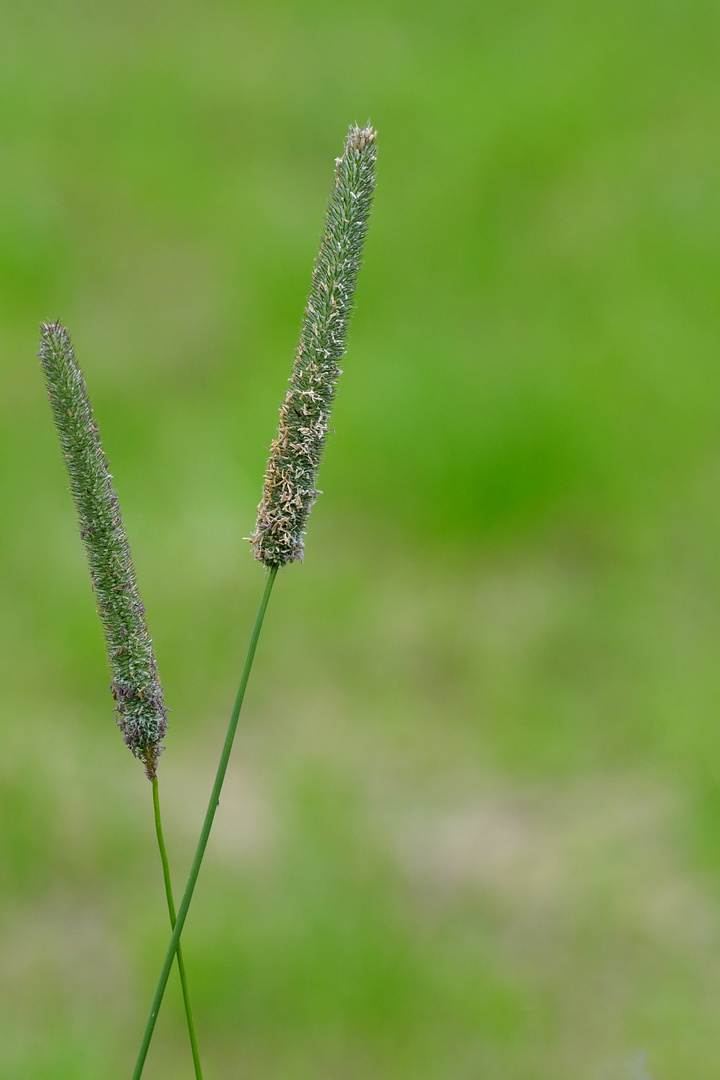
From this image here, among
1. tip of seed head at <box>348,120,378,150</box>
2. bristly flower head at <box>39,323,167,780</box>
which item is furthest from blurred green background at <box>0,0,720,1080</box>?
tip of seed head at <box>348,120,378,150</box>

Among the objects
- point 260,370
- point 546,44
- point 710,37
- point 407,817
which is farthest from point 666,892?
point 710,37

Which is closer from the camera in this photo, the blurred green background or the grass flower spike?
the grass flower spike

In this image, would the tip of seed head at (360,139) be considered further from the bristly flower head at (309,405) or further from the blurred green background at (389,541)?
the blurred green background at (389,541)

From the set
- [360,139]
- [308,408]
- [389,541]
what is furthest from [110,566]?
[389,541]

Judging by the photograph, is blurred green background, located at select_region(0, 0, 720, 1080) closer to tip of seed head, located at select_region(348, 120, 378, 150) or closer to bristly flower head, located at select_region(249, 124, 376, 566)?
bristly flower head, located at select_region(249, 124, 376, 566)

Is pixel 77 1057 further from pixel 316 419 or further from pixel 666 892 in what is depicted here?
pixel 316 419

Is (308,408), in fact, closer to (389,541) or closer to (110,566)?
(110,566)
